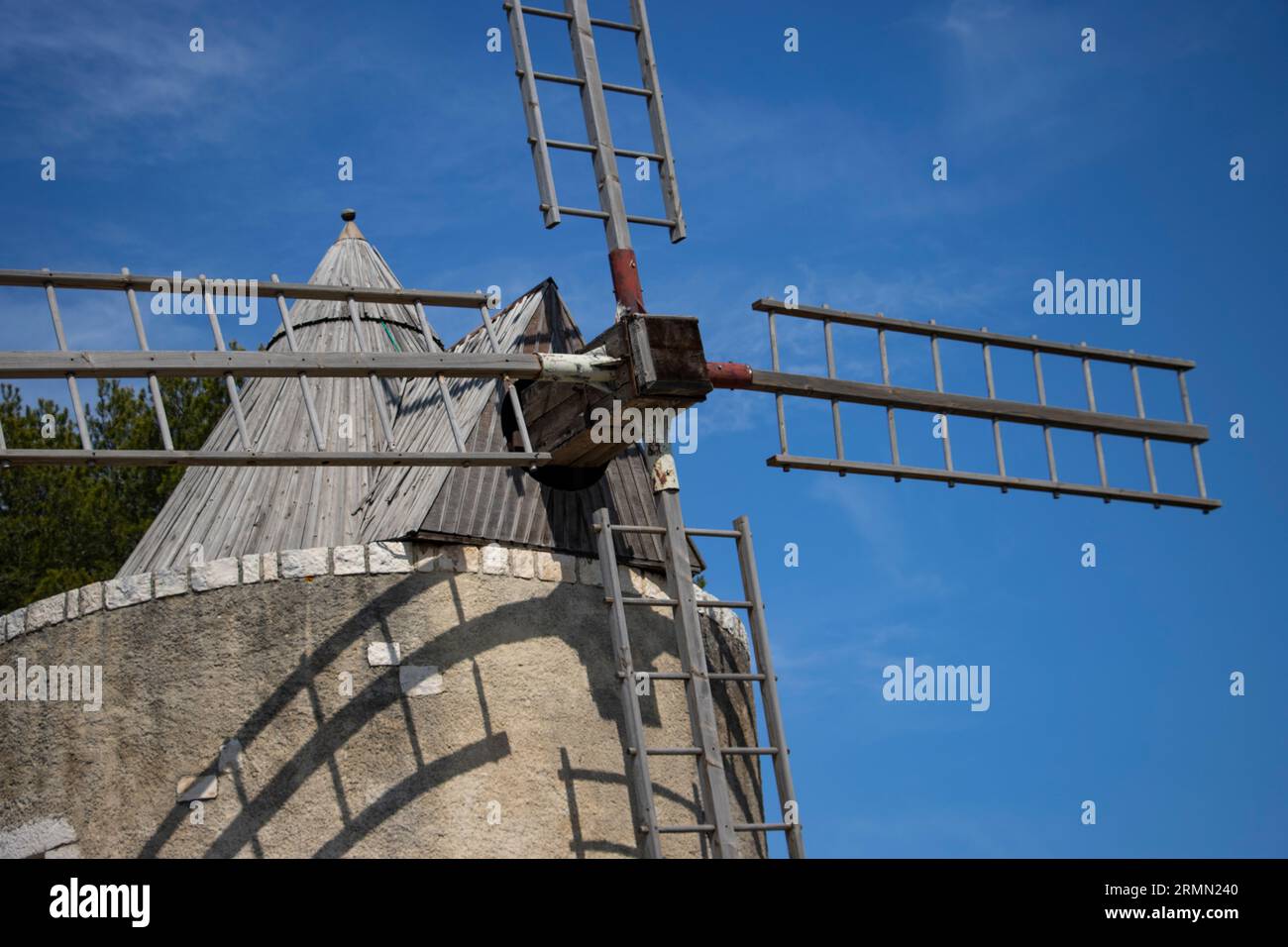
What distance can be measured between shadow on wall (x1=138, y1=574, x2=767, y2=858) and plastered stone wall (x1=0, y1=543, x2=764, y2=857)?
0.01 meters

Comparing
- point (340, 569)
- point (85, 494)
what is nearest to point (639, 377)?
point (340, 569)

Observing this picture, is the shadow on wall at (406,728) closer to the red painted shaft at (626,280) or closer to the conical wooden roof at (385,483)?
the conical wooden roof at (385,483)

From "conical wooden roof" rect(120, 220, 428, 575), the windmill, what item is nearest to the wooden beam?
the windmill

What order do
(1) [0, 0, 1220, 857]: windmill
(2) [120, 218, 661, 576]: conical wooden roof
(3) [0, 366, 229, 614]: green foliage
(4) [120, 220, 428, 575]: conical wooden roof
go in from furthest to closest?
1. (3) [0, 366, 229, 614]: green foliage
2. (4) [120, 220, 428, 575]: conical wooden roof
3. (2) [120, 218, 661, 576]: conical wooden roof
4. (1) [0, 0, 1220, 857]: windmill

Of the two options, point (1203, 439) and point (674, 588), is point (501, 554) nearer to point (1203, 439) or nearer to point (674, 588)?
point (674, 588)

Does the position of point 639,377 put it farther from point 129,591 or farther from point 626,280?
point 129,591

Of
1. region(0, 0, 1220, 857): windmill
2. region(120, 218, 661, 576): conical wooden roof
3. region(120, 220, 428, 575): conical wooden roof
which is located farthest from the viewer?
region(120, 220, 428, 575): conical wooden roof

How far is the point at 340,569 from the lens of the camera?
938 centimetres

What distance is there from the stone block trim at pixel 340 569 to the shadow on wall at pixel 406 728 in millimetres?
96

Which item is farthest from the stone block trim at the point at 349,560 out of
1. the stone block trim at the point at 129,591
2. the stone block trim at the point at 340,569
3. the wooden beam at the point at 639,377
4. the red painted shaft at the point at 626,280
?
the red painted shaft at the point at 626,280

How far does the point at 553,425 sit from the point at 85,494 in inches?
411

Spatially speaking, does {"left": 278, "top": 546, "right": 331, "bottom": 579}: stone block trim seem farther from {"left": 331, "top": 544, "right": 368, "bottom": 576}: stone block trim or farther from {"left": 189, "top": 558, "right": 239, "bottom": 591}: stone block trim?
{"left": 189, "top": 558, "right": 239, "bottom": 591}: stone block trim

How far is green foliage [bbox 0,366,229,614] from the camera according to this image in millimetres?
18234
